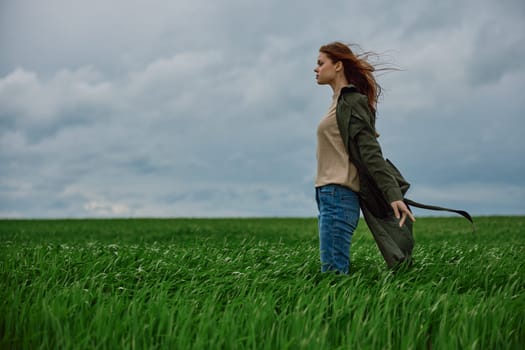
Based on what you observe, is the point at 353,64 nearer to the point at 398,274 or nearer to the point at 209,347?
the point at 398,274

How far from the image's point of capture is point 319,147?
484 centimetres

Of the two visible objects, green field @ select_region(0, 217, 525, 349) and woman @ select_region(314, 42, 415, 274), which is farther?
woman @ select_region(314, 42, 415, 274)

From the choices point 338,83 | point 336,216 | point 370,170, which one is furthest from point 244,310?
point 338,83

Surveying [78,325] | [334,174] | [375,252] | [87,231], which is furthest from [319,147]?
[87,231]

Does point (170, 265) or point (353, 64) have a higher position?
point (353, 64)

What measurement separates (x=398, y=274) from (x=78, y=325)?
3435mm

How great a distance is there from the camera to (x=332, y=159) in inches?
188

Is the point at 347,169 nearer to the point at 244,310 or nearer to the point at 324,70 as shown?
the point at 324,70

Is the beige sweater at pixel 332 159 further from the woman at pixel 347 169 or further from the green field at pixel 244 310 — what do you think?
the green field at pixel 244 310

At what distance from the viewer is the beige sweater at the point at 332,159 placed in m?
4.69

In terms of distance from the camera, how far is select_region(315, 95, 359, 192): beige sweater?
4688 millimetres

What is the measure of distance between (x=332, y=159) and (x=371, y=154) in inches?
15.4

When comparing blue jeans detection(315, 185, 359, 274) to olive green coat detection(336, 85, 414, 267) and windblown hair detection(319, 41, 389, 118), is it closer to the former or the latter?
olive green coat detection(336, 85, 414, 267)

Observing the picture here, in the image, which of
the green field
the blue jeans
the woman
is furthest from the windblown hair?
the green field
